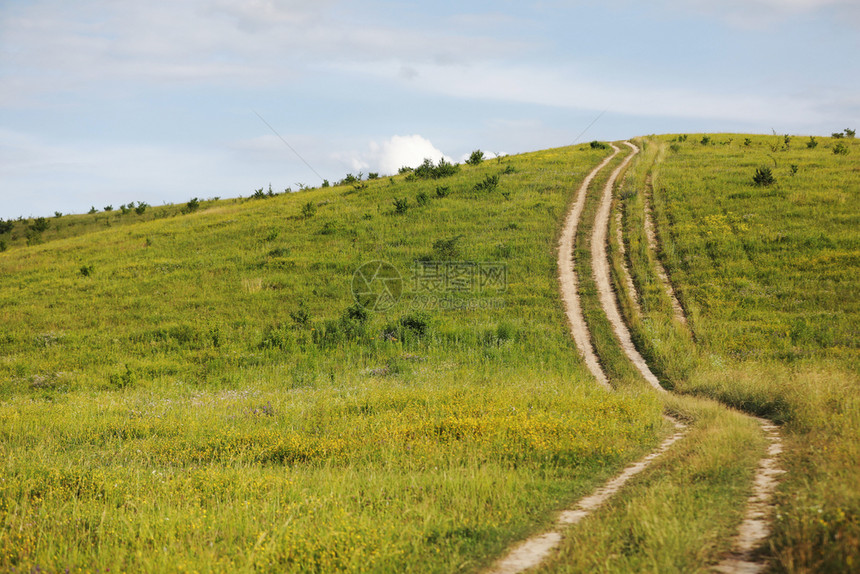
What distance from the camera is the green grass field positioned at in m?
5.91

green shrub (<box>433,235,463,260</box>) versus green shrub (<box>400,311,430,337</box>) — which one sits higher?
green shrub (<box>433,235,463,260</box>)

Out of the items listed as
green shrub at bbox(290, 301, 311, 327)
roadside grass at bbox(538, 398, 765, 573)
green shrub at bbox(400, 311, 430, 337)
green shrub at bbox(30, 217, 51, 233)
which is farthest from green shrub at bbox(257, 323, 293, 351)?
green shrub at bbox(30, 217, 51, 233)

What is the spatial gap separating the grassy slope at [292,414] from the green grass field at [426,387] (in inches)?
2.7

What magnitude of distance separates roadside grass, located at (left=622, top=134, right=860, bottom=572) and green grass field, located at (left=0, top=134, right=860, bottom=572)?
8 centimetres

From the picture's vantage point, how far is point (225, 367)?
1812cm

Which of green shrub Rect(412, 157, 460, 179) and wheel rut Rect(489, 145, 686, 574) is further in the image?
green shrub Rect(412, 157, 460, 179)

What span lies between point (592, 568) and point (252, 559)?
3.38m

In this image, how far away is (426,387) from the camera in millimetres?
13875

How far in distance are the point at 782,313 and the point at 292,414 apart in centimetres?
1718

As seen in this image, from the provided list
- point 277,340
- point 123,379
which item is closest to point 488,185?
point 277,340

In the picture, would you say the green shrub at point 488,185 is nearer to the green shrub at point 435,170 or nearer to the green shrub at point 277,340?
the green shrub at point 435,170

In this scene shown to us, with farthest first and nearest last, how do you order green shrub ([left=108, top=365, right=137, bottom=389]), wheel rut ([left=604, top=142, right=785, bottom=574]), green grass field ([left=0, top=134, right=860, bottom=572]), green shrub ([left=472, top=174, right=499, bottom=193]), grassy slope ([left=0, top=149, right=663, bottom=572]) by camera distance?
green shrub ([left=472, top=174, right=499, bottom=193]) < green shrub ([left=108, top=365, right=137, bottom=389]) < grassy slope ([left=0, top=149, right=663, bottom=572]) < green grass field ([left=0, top=134, right=860, bottom=572]) < wheel rut ([left=604, top=142, right=785, bottom=574])

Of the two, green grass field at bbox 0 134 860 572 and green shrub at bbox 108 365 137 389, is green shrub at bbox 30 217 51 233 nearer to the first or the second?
green grass field at bbox 0 134 860 572

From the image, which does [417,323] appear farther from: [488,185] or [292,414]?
[488,185]
